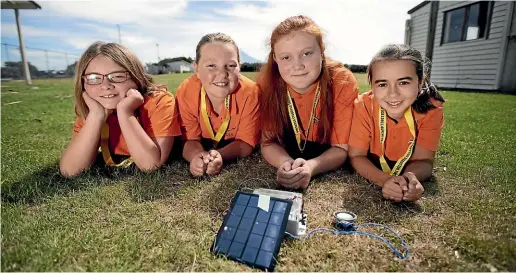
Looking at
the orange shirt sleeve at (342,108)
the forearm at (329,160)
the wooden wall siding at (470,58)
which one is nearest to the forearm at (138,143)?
the forearm at (329,160)

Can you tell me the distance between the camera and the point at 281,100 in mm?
3332

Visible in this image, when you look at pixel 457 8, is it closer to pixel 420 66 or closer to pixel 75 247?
pixel 420 66

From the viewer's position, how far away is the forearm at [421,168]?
281 cm

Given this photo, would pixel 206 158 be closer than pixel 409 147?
No

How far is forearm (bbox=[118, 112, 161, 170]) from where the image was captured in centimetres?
295

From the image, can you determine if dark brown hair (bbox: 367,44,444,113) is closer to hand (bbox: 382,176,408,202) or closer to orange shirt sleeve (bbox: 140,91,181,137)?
hand (bbox: 382,176,408,202)

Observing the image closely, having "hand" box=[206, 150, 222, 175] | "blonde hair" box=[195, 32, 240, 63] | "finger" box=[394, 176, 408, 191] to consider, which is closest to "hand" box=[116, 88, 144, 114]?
"blonde hair" box=[195, 32, 240, 63]

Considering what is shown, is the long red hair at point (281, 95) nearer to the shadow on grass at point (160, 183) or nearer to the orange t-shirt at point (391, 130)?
the orange t-shirt at point (391, 130)

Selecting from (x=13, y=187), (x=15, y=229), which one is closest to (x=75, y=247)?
(x=15, y=229)

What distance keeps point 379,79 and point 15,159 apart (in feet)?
13.8

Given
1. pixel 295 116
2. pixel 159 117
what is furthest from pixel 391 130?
pixel 159 117

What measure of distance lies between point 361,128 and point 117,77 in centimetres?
252

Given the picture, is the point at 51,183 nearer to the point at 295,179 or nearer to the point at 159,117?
the point at 159,117

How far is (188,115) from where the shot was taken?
3492 mm
